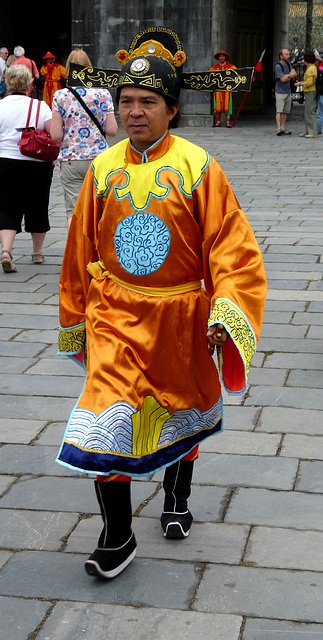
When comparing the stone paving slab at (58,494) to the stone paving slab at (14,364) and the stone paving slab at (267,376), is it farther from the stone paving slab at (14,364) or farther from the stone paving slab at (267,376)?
the stone paving slab at (14,364)

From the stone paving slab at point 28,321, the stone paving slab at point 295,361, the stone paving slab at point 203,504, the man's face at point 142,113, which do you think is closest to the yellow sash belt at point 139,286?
the man's face at point 142,113

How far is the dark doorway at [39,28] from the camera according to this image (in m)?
28.4

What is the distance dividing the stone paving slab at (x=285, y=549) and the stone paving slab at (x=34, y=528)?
68 centimetres

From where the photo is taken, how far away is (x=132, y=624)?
2.77 metres

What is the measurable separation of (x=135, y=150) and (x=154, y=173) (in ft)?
0.40

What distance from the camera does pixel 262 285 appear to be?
3.13m

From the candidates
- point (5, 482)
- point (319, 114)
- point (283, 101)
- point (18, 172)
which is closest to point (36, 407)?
point (5, 482)

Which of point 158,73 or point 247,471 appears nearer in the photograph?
point 158,73

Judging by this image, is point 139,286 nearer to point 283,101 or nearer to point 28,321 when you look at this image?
point 28,321

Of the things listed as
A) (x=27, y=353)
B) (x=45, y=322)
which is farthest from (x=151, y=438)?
(x=45, y=322)

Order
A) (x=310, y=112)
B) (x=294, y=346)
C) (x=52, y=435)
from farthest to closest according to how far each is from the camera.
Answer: (x=310, y=112) < (x=294, y=346) < (x=52, y=435)

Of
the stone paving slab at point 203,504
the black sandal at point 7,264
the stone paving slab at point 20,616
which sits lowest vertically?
the black sandal at point 7,264

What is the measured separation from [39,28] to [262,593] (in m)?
28.3

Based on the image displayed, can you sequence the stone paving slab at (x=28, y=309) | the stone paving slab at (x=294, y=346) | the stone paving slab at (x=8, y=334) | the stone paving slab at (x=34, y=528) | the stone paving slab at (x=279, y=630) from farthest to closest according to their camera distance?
the stone paving slab at (x=28, y=309) → the stone paving slab at (x=8, y=334) → the stone paving slab at (x=294, y=346) → the stone paving slab at (x=34, y=528) → the stone paving slab at (x=279, y=630)
